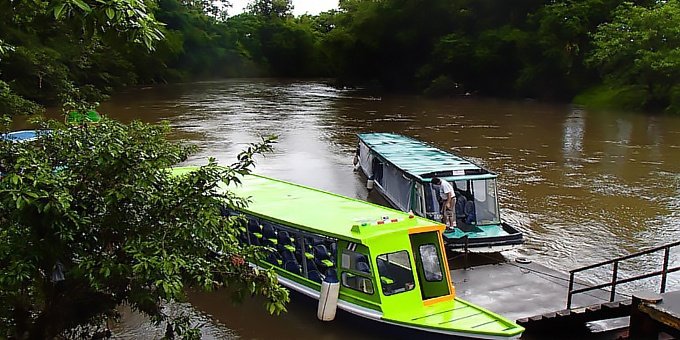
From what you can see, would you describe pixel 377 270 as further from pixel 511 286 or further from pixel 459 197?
pixel 459 197

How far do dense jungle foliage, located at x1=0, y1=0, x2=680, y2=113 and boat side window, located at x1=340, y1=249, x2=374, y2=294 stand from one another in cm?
2008

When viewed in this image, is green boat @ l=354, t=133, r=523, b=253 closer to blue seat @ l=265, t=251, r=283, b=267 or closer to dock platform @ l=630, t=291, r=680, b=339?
blue seat @ l=265, t=251, r=283, b=267

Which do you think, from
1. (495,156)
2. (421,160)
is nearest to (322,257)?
(421,160)

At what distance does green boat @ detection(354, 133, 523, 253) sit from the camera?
45.5 feet

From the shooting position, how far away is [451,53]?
57594 millimetres

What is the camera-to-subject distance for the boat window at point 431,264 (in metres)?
10.7

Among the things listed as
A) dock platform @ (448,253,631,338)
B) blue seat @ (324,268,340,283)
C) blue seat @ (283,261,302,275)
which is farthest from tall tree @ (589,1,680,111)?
blue seat @ (324,268,340,283)

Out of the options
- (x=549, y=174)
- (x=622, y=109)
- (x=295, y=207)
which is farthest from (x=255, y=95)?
(x=295, y=207)

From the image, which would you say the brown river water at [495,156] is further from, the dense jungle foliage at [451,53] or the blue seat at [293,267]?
the dense jungle foliage at [451,53]

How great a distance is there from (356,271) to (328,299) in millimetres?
665

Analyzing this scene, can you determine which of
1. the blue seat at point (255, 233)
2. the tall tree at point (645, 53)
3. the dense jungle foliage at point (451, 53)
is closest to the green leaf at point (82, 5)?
the blue seat at point (255, 233)

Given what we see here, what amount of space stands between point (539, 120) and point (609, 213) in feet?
71.8

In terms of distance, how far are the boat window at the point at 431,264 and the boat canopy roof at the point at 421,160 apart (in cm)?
430

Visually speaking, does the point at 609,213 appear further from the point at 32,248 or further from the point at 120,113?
the point at 120,113
